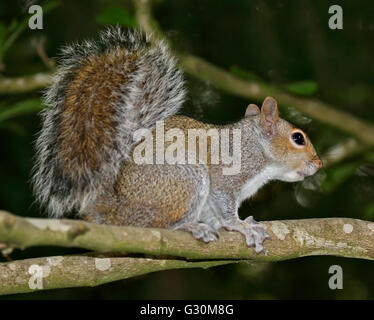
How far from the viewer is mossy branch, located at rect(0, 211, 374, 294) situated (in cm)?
203

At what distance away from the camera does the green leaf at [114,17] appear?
3957 mm

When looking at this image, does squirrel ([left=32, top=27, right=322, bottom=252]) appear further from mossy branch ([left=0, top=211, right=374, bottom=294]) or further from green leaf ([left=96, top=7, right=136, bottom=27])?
green leaf ([left=96, top=7, right=136, bottom=27])

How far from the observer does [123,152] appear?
9.88 feet

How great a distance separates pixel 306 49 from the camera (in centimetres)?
532

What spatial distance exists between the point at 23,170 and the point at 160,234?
2414 millimetres

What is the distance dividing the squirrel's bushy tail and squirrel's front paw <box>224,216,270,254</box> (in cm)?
64

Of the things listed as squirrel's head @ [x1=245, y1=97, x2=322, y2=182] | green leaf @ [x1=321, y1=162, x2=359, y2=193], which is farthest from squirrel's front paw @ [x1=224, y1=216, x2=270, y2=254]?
green leaf @ [x1=321, y1=162, x2=359, y2=193]

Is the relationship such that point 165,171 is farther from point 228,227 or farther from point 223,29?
point 223,29

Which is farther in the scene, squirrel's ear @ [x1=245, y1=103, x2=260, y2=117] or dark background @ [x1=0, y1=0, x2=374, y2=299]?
dark background @ [x1=0, y1=0, x2=374, y2=299]

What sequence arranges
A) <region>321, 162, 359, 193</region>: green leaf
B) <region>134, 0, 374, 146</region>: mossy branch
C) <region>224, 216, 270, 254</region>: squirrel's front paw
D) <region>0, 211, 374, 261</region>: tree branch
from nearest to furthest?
<region>0, 211, 374, 261</region>: tree branch < <region>224, 216, 270, 254</region>: squirrel's front paw < <region>321, 162, 359, 193</region>: green leaf < <region>134, 0, 374, 146</region>: mossy branch

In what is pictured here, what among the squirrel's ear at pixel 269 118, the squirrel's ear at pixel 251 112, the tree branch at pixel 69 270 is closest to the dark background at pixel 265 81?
the squirrel's ear at pixel 251 112

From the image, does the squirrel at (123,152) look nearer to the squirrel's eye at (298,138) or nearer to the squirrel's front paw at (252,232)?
the squirrel's front paw at (252,232)

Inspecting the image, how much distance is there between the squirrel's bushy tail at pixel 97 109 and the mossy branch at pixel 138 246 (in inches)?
13.9

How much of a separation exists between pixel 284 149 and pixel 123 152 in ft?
3.72
